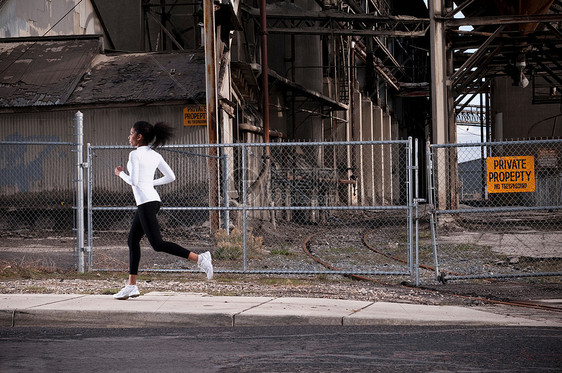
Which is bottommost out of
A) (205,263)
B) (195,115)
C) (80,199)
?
(205,263)

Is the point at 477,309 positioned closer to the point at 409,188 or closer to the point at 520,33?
the point at 409,188

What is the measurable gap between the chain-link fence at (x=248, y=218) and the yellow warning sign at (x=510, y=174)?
46.4 inches

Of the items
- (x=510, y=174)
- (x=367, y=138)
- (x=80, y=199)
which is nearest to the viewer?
(x=510, y=174)

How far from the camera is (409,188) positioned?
10867 millimetres

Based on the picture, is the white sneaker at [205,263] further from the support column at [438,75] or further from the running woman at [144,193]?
the support column at [438,75]

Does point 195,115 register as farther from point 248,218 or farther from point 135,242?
point 135,242

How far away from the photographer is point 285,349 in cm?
657

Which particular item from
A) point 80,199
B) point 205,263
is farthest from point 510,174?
point 80,199

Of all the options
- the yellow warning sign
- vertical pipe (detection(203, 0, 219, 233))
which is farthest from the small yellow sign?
the yellow warning sign

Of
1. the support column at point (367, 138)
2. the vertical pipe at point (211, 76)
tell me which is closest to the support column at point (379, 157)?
the support column at point (367, 138)

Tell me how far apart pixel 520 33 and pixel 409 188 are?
19.2 m

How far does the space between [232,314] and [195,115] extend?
1158cm

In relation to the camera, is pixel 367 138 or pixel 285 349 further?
pixel 367 138

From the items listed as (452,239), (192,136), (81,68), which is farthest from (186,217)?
(452,239)
